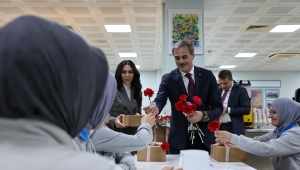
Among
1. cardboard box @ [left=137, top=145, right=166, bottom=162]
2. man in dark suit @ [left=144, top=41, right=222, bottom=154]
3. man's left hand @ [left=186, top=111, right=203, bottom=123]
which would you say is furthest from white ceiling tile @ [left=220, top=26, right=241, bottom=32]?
cardboard box @ [left=137, top=145, right=166, bottom=162]

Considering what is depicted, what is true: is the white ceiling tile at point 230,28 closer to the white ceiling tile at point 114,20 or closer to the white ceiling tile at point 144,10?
the white ceiling tile at point 144,10

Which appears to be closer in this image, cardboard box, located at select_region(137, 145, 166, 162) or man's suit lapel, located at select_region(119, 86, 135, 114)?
cardboard box, located at select_region(137, 145, 166, 162)

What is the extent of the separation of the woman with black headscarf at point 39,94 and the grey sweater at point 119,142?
110 cm

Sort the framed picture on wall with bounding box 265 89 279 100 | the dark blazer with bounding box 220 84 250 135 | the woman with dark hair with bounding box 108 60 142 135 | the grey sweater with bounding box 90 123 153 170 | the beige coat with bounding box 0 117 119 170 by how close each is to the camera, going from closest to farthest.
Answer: the beige coat with bounding box 0 117 119 170
the grey sweater with bounding box 90 123 153 170
the woman with dark hair with bounding box 108 60 142 135
the dark blazer with bounding box 220 84 250 135
the framed picture on wall with bounding box 265 89 279 100

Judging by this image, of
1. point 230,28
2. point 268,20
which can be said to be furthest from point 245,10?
point 230,28

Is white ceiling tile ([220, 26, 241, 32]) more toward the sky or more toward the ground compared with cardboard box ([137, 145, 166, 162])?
more toward the sky

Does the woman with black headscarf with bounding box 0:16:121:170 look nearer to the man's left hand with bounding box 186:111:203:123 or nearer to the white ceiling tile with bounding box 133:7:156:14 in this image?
the man's left hand with bounding box 186:111:203:123

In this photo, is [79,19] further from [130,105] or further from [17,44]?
[17,44]

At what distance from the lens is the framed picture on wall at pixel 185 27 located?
4656 millimetres

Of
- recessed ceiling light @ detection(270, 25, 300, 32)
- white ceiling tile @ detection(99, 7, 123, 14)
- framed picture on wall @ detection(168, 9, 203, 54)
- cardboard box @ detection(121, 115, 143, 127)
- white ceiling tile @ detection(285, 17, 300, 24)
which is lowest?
cardboard box @ detection(121, 115, 143, 127)

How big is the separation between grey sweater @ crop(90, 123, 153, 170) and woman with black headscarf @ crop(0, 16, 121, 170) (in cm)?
110

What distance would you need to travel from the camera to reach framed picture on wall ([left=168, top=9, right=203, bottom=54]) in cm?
466

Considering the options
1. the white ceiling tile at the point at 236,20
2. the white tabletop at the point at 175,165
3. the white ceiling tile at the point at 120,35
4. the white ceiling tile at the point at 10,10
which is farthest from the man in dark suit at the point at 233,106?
the white ceiling tile at the point at 10,10

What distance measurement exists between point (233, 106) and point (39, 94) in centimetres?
357
